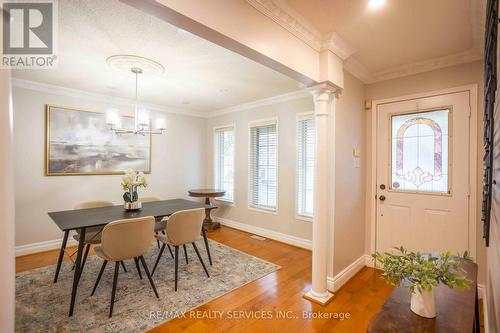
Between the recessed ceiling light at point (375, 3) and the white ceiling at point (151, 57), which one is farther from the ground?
the recessed ceiling light at point (375, 3)

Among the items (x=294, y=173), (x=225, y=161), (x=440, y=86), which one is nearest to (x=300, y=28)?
(x=440, y=86)

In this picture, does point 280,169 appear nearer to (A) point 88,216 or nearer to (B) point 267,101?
(B) point 267,101

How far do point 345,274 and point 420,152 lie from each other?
1661mm

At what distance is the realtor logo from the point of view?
1.77m

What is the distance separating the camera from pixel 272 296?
241 centimetres

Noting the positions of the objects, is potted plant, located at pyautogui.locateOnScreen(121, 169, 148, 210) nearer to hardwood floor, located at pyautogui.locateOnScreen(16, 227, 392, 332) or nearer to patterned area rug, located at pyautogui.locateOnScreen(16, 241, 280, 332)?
patterned area rug, located at pyautogui.locateOnScreen(16, 241, 280, 332)

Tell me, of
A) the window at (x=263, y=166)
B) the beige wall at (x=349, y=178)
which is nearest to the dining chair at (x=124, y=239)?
the beige wall at (x=349, y=178)

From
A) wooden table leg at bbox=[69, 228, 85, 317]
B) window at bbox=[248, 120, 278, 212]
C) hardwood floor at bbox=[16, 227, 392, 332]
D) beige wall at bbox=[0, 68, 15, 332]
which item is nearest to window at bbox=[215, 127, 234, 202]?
window at bbox=[248, 120, 278, 212]

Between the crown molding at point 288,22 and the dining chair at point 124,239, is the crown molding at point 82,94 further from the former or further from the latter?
the crown molding at point 288,22

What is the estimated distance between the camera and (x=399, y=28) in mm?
2053

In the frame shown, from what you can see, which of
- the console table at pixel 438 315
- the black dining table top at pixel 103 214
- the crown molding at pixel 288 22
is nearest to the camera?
the console table at pixel 438 315

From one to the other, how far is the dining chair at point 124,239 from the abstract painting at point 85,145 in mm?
2098

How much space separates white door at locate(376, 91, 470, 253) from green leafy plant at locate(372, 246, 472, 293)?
5.77ft

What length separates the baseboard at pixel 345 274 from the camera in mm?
2476
